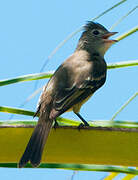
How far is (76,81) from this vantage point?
3.36 m

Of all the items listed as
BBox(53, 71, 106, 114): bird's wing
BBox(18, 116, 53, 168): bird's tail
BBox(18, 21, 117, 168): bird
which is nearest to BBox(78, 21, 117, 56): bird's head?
BBox(18, 21, 117, 168): bird

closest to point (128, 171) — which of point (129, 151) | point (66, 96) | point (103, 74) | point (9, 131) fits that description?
point (129, 151)

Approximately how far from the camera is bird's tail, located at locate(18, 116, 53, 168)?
1.70 metres

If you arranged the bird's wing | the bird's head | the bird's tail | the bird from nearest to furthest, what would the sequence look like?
the bird's tail → the bird → the bird's wing → the bird's head

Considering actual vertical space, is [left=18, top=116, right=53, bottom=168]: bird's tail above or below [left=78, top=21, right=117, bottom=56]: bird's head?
below

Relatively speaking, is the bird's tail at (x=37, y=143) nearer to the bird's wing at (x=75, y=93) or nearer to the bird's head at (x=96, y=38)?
the bird's wing at (x=75, y=93)

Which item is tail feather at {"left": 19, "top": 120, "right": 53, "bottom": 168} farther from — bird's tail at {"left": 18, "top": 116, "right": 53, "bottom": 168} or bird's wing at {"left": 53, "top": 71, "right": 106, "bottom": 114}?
bird's wing at {"left": 53, "top": 71, "right": 106, "bottom": 114}

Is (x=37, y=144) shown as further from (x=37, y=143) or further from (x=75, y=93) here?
(x=75, y=93)

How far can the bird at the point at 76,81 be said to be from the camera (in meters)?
2.79

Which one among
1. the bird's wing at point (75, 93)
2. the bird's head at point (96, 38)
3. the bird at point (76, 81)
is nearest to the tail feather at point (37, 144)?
the bird at point (76, 81)

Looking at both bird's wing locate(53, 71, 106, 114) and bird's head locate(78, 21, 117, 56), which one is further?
bird's head locate(78, 21, 117, 56)

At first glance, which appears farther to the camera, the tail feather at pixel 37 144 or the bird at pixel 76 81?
the bird at pixel 76 81

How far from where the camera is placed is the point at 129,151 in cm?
146

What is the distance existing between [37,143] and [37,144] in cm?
2
